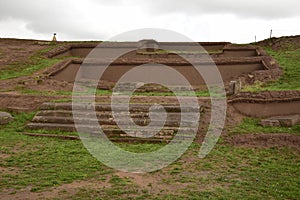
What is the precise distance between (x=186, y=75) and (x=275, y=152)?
8.03 metres

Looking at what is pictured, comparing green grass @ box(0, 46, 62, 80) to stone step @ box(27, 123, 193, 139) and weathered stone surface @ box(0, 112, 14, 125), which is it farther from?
stone step @ box(27, 123, 193, 139)

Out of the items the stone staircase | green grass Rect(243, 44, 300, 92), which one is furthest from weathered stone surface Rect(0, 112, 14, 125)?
green grass Rect(243, 44, 300, 92)

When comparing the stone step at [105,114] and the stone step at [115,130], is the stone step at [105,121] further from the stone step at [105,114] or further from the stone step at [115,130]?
the stone step at [115,130]

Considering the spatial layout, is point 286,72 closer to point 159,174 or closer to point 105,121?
point 105,121

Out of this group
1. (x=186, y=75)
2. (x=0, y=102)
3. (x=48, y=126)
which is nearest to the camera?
(x=48, y=126)


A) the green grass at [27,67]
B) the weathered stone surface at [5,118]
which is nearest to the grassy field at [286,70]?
the weathered stone surface at [5,118]

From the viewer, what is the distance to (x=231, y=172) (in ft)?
21.5

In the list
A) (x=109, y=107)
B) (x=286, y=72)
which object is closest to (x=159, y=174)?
(x=109, y=107)

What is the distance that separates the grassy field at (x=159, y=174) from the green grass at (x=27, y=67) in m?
7.17

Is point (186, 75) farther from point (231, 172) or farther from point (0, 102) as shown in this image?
point (231, 172)

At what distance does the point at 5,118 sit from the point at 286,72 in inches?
427

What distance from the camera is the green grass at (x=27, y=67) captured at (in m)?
14.9

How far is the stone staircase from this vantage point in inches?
352

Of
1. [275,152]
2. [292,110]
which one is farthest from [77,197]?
[292,110]
